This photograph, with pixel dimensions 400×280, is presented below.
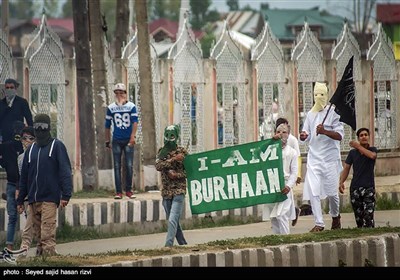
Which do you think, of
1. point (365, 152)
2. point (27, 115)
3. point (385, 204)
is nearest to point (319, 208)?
point (365, 152)

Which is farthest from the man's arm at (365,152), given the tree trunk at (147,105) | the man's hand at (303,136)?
the tree trunk at (147,105)

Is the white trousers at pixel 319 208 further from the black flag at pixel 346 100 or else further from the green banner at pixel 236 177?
the black flag at pixel 346 100

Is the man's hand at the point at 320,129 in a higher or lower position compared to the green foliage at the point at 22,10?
lower

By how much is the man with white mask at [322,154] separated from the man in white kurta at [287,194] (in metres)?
0.39

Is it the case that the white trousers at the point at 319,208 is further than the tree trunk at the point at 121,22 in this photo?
No

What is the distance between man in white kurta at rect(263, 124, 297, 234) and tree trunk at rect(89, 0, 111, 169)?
6.23 m

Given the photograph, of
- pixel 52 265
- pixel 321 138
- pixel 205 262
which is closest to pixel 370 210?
pixel 321 138

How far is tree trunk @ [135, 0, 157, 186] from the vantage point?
2434cm

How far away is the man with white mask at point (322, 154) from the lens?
61.9 ft

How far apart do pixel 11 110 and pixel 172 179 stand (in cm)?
449

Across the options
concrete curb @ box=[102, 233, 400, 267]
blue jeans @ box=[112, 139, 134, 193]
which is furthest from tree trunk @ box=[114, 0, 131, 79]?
concrete curb @ box=[102, 233, 400, 267]

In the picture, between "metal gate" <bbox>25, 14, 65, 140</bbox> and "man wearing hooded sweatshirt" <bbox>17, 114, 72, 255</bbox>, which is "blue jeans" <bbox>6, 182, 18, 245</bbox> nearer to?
"man wearing hooded sweatshirt" <bbox>17, 114, 72, 255</bbox>
